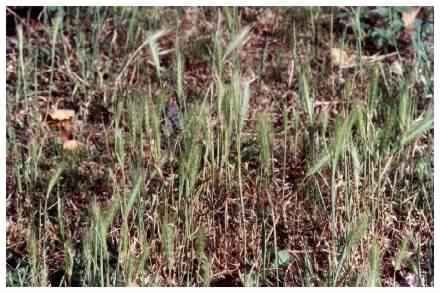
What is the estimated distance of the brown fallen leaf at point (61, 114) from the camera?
2.07 metres

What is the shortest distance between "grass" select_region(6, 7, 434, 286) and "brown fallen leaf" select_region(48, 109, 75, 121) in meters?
0.02

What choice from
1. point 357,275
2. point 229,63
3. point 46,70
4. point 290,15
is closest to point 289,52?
point 290,15

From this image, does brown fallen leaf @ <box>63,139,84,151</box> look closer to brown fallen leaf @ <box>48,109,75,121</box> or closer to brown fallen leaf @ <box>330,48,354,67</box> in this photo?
brown fallen leaf @ <box>48,109,75,121</box>

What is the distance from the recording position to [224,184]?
1.77 meters

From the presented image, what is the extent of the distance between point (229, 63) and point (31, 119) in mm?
440

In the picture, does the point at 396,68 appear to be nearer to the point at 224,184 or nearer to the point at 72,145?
the point at 224,184

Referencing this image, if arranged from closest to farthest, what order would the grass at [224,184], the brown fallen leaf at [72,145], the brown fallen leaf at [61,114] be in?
the grass at [224,184] < the brown fallen leaf at [72,145] < the brown fallen leaf at [61,114]

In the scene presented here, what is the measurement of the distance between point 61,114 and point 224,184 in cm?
49

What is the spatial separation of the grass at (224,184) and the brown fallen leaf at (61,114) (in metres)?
0.02

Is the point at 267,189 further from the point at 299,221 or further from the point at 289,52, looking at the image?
the point at 289,52

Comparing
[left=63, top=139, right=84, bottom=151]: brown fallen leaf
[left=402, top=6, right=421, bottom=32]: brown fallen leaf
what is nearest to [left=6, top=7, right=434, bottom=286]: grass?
[left=63, top=139, right=84, bottom=151]: brown fallen leaf

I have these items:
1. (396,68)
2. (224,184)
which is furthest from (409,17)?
(224,184)

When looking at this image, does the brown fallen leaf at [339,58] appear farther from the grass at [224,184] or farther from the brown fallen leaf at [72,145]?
the brown fallen leaf at [72,145]

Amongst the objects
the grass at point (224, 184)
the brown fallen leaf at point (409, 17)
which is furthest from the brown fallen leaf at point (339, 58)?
the brown fallen leaf at point (409, 17)
